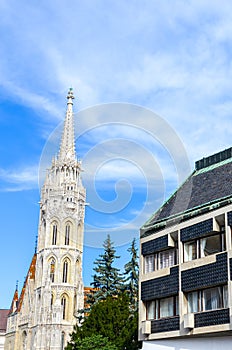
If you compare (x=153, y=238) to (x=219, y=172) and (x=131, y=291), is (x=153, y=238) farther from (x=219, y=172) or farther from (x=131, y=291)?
(x=131, y=291)

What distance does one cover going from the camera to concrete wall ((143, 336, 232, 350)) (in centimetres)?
3100

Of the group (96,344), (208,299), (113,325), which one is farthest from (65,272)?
(208,299)

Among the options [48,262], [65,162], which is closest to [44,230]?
[48,262]

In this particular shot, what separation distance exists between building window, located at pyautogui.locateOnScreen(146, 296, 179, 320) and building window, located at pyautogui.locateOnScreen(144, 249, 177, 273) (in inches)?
85.0

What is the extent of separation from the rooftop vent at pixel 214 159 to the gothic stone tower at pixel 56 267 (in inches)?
2405

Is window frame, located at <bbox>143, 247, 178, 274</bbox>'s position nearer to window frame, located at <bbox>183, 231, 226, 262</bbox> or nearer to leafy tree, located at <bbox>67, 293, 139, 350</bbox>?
window frame, located at <bbox>183, 231, 226, 262</bbox>

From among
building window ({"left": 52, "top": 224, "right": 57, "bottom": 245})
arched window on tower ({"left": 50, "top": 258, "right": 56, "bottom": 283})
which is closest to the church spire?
building window ({"left": 52, "top": 224, "right": 57, "bottom": 245})

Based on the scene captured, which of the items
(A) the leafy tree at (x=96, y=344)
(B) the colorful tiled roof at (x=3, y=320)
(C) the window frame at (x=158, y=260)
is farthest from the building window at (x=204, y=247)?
(B) the colorful tiled roof at (x=3, y=320)

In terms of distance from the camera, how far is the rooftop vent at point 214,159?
39.0 m

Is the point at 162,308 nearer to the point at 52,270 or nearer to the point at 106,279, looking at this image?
the point at 106,279

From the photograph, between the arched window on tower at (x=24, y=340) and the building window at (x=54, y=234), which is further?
the building window at (x=54, y=234)

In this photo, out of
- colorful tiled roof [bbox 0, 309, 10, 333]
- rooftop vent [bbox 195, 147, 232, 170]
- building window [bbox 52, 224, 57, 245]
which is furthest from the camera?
colorful tiled roof [bbox 0, 309, 10, 333]

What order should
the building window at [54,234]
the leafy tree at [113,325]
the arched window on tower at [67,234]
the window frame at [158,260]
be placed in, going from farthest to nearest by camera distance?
the building window at [54,234]
the arched window on tower at [67,234]
the leafy tree at [113,325]
the window frame at [158,260]

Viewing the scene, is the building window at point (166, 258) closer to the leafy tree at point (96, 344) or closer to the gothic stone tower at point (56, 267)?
the leafy tree at point (96, 344)
